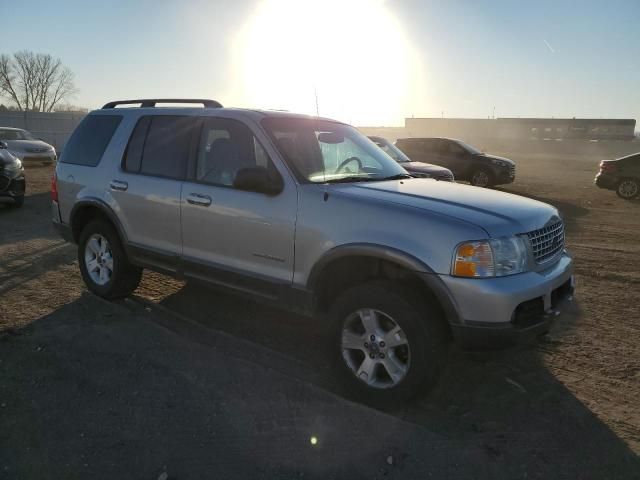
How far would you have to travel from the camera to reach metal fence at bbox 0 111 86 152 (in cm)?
3516

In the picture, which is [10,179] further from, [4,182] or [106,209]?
[106,209]

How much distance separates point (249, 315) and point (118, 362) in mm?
1435

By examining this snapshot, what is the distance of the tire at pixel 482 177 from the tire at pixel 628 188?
12.2 feet

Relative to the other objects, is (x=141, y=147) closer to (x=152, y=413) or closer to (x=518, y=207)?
(x=152, y=413)

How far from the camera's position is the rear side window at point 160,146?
442cm

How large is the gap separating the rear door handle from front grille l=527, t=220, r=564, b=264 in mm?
3554

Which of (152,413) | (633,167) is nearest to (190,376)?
(152,413)

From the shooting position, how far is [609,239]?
29.8 ft

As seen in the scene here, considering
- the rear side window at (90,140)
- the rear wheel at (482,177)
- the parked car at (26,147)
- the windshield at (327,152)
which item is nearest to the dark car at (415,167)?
the rear wheel at (482,177)

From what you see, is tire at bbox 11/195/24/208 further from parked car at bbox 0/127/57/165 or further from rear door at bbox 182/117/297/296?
parked car at bbox 0/127/57/165

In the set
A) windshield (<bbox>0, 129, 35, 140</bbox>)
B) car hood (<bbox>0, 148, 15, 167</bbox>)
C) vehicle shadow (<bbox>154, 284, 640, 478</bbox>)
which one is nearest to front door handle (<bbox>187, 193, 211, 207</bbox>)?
vehicle shadow (<bbox>154, 284, 640, 478</bbox>)

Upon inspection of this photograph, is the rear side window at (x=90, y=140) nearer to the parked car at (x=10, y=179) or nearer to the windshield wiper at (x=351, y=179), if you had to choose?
the windshield wiper at (x=351, y=179)

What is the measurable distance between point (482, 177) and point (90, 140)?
45.3 ft

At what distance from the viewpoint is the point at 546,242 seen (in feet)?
11.3
